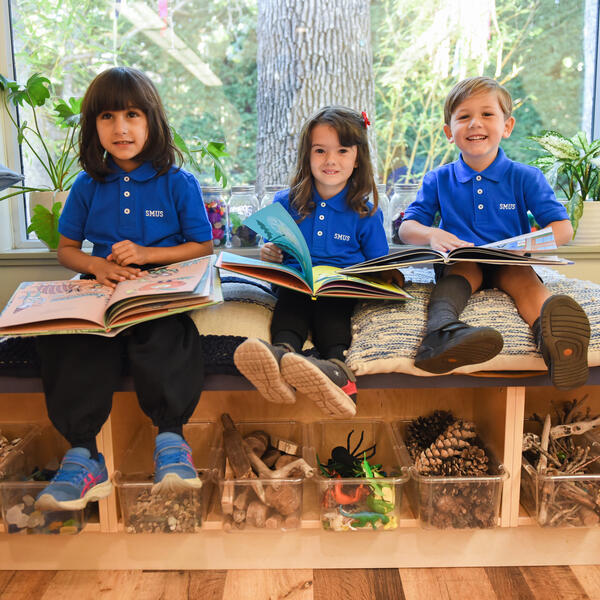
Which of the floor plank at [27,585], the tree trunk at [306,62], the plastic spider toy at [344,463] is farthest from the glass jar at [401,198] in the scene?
the floor plank at [27,585]

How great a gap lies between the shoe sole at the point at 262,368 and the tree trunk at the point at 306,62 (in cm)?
100

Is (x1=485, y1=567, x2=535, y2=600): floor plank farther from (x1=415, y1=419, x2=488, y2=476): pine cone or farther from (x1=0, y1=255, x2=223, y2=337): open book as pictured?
(x1=0, y1=255, x2=223, y2=337): open book

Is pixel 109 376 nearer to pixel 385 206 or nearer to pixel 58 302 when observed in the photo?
pixel 58 302

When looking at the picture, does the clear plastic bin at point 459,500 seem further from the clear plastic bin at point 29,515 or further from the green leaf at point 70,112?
the green leaf at point 70,112

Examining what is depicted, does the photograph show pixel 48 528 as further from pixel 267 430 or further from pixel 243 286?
pixel 243 286

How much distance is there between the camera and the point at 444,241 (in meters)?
1.40

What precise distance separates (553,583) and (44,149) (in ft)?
5.88

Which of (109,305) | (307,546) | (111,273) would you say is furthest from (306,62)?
→ (307,546)

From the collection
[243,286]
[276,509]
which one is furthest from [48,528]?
[243,286]

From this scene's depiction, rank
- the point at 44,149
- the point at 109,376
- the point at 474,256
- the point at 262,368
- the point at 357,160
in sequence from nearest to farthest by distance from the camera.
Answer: the point at 262,368
the point at 109,376
the point at 474,256
the point at 357,160
the point at 44,149

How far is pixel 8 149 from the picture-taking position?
1.87 m

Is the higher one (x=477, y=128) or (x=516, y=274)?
(x=477, y=128)

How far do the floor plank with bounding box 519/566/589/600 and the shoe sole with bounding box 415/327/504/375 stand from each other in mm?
497

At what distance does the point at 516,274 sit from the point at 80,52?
4.74ft
